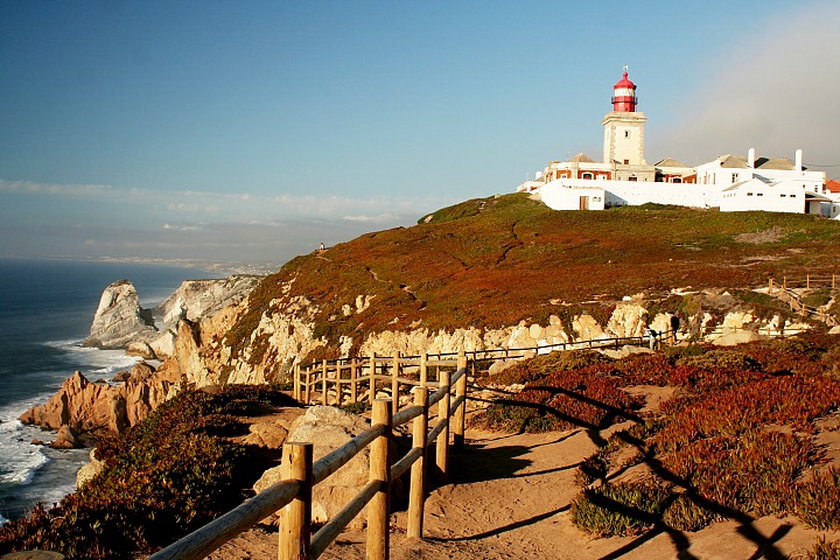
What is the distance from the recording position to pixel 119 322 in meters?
104

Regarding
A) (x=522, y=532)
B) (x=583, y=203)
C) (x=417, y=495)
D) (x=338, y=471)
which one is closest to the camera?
(x=417, y=495)

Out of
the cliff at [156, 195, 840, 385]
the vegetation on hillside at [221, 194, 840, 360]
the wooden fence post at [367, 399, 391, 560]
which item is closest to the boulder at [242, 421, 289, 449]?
the wooden fence post at [367, 399, 391, 560]

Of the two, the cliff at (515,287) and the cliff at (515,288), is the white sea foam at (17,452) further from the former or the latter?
the cliff at (515,287)

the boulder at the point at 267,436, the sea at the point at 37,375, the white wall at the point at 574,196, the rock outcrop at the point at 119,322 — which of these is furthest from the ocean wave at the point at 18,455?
the white wall at the point at 574,196

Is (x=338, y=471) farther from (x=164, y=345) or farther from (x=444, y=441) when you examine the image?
(x=164, y=345)

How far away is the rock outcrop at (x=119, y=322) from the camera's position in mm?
99000

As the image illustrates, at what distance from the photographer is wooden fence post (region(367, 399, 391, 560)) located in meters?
5.59

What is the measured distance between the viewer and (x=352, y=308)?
150 feet

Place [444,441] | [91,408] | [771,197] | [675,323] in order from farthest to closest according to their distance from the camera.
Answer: [771,197] < [91,408] < [675,323] < [444,441]

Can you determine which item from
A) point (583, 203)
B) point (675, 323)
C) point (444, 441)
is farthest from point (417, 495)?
point (583, 203)

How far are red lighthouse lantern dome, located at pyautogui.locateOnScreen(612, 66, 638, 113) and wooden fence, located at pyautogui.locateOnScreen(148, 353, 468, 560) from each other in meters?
87.5

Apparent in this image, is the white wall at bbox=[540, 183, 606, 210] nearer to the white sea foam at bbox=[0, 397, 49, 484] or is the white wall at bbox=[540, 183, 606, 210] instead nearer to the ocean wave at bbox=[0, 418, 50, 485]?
the white sea foam at bbox=[0, 397, 49, 484]

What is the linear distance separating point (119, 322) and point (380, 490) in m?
109

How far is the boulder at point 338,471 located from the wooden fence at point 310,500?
94 cm
